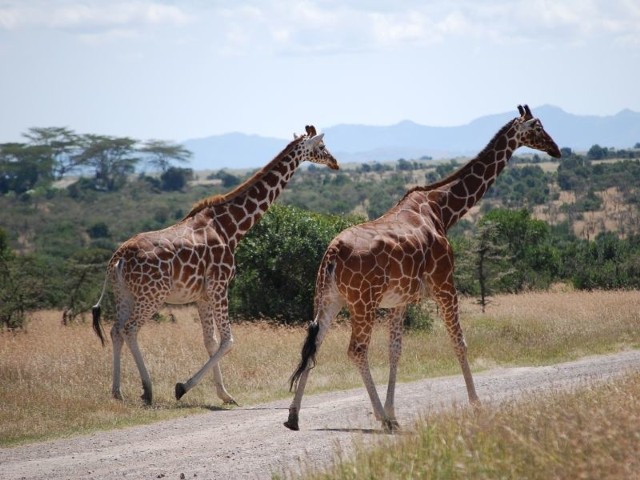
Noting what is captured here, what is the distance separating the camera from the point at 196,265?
1491 centimetres

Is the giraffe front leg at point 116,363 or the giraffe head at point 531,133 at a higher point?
the giraffe head at point 531,133

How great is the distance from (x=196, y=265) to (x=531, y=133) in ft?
16.6

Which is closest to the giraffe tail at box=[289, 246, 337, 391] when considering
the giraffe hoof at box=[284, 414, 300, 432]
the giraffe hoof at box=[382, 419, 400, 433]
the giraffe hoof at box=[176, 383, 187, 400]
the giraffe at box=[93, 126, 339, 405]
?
the giraffe hoof at box=[284, 414, 300, 432]

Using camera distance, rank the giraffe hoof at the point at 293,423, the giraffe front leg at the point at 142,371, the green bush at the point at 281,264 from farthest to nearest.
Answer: the green bush at the point at 281,264 < the giraffe front leg at the point at 142,371 < the giraffe hoof at the point at 293,423

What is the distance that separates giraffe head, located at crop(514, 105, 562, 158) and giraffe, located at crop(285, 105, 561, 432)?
3.75 feet

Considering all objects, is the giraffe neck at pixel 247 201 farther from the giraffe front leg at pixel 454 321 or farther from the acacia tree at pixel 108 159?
the acacia tree at pixel 108 159

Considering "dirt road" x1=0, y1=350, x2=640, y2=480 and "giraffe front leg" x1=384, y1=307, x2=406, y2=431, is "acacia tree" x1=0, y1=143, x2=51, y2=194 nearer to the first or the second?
"dirt road" x1=0, y1=350, x2=640, y2=480

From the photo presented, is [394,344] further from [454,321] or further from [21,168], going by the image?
[21,168]

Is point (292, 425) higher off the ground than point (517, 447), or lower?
lower

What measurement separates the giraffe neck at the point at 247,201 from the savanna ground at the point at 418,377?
235cm

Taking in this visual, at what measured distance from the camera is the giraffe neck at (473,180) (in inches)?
545

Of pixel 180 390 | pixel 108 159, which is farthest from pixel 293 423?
pixel 108 159

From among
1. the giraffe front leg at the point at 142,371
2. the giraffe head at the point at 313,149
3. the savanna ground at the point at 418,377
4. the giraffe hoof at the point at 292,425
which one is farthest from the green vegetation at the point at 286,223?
the giraffe hoof at the point at 292,425

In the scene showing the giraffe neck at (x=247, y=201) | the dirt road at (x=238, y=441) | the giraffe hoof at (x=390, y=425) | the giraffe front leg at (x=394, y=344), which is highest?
the giraffe neck at (x=247, y=201)
